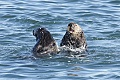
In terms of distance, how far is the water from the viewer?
1172cm

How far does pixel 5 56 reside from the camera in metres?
13.1

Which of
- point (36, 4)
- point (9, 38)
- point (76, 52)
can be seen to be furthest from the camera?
point (36, 4)

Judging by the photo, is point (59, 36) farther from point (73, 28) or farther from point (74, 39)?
point (73, 28)

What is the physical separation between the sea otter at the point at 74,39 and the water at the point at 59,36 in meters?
0.27

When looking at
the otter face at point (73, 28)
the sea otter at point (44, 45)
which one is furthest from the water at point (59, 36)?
the otter face at point (73, 28)

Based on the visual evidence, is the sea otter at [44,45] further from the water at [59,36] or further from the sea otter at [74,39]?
the sea otter at [74,39]

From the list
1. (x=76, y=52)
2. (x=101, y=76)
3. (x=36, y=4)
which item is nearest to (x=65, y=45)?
(x=76, y=52)

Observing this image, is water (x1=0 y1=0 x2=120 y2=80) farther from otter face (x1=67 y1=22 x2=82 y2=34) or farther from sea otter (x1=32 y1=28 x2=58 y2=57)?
otter face (x1=67 y1=22 x2=82 y2=34)

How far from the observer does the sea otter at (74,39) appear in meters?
13.6

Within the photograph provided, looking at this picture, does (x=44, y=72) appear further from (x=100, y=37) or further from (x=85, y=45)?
(x=100, y=37)

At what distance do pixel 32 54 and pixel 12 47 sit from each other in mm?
1295

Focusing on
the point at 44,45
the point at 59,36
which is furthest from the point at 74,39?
the point at 59,36

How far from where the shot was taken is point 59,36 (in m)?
15.6

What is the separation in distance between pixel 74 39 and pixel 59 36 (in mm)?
1925
